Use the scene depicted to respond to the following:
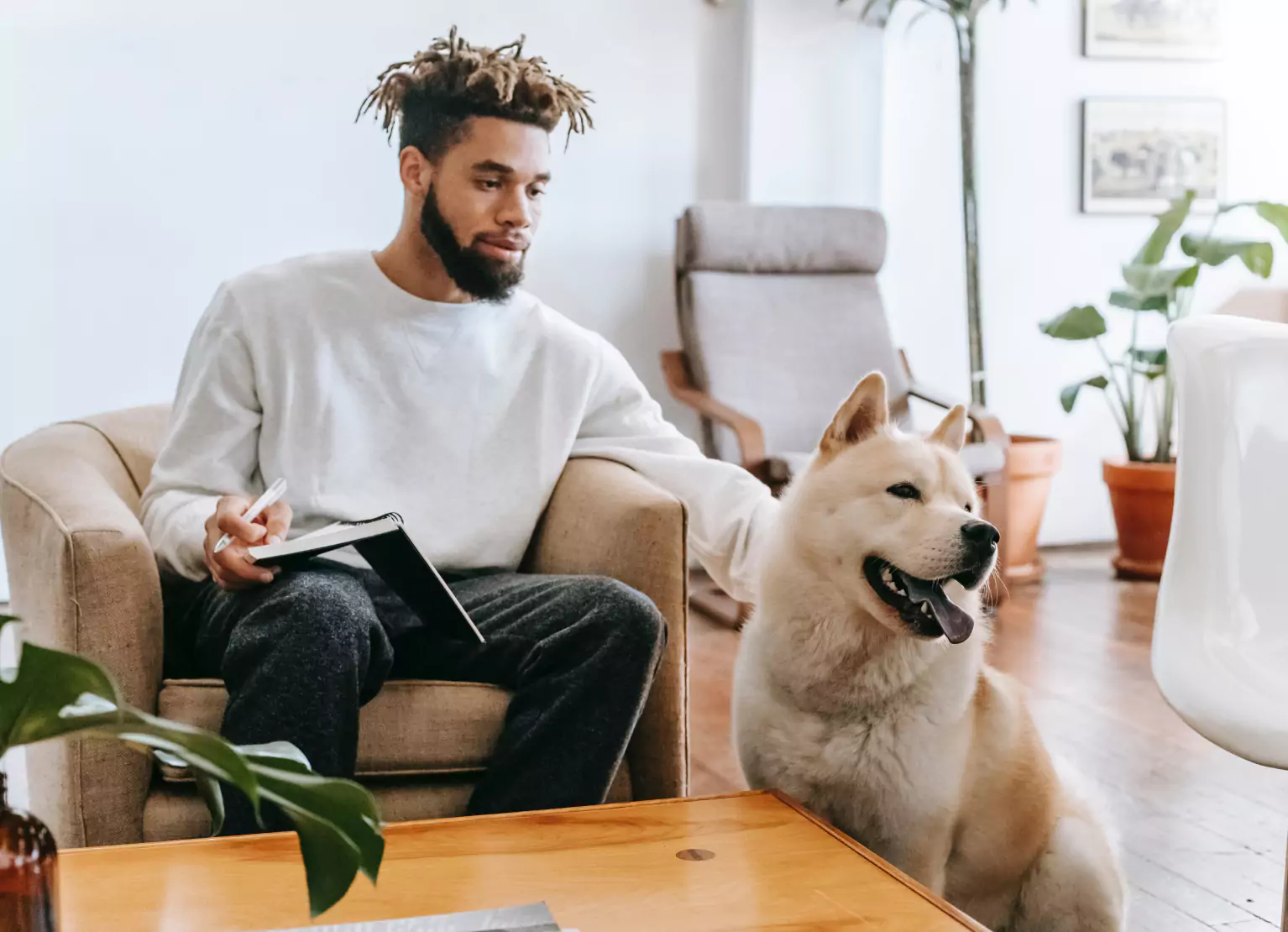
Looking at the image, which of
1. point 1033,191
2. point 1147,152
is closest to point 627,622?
point 1033,191

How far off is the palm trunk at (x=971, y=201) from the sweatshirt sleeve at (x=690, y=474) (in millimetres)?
2244

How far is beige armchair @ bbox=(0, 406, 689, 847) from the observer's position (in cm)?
150

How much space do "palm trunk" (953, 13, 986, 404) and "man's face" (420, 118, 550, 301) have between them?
242cm

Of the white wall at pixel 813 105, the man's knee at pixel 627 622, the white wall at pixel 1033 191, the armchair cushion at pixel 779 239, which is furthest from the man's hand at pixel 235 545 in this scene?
the white wall at pixel 1033 191

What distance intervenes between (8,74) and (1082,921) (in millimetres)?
3248

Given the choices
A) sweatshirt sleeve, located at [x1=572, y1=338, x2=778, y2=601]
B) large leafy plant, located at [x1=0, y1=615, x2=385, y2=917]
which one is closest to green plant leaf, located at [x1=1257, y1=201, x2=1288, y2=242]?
sweatshirt sleeve, located at [x1=572, y1=338, x2=778, y2=601]

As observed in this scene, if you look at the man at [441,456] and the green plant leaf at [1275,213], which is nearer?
the man at [441,456]

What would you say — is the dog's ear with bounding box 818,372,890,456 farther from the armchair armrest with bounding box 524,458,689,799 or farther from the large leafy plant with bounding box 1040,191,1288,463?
the large leafy plant with bounding box 1040,191,1288,463

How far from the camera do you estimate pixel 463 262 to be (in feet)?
6.38

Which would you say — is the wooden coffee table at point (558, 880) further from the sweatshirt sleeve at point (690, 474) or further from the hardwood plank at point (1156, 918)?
the hardwood plank at point (1156, 918)

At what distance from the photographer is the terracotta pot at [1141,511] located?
405 cm

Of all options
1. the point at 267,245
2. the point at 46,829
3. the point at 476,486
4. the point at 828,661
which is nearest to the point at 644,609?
the point at 828,661

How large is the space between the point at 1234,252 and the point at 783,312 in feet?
4.39

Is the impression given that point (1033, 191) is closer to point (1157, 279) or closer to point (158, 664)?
point (1157, 279)
